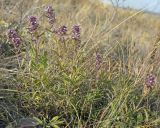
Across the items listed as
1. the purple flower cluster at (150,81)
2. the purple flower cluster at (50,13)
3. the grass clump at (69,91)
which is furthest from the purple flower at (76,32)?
the purple flower cluster at (150,81)

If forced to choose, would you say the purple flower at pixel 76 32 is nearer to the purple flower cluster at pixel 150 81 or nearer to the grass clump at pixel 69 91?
the grass clump at pixel 69 91

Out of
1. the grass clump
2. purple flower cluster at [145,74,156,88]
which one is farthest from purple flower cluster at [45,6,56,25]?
purple flower cluster at [145,74,156,88]

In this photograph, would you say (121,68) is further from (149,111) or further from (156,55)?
(149,111)

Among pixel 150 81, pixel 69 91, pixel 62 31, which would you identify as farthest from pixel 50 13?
pixel 150 81

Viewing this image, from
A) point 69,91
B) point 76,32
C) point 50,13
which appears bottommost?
point 69,91

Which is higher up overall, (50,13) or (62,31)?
(50,13)

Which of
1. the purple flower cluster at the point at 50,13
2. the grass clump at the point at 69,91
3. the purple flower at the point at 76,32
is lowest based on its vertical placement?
the grass clump at the point at 69,91

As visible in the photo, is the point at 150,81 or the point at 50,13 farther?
the point at 50,13

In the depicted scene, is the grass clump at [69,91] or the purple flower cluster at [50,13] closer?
the grass clump at [69,91]

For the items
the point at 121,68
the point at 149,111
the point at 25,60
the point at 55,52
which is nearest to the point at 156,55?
the point at 121,68

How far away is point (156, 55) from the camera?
2.87 meters

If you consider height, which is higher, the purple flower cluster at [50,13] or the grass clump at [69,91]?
the purple flower cluster at [50,13]

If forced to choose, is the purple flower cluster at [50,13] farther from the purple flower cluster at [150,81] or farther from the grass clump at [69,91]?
the purple flower cluster at [150,81]

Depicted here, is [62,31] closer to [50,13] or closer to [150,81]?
[50,13]
